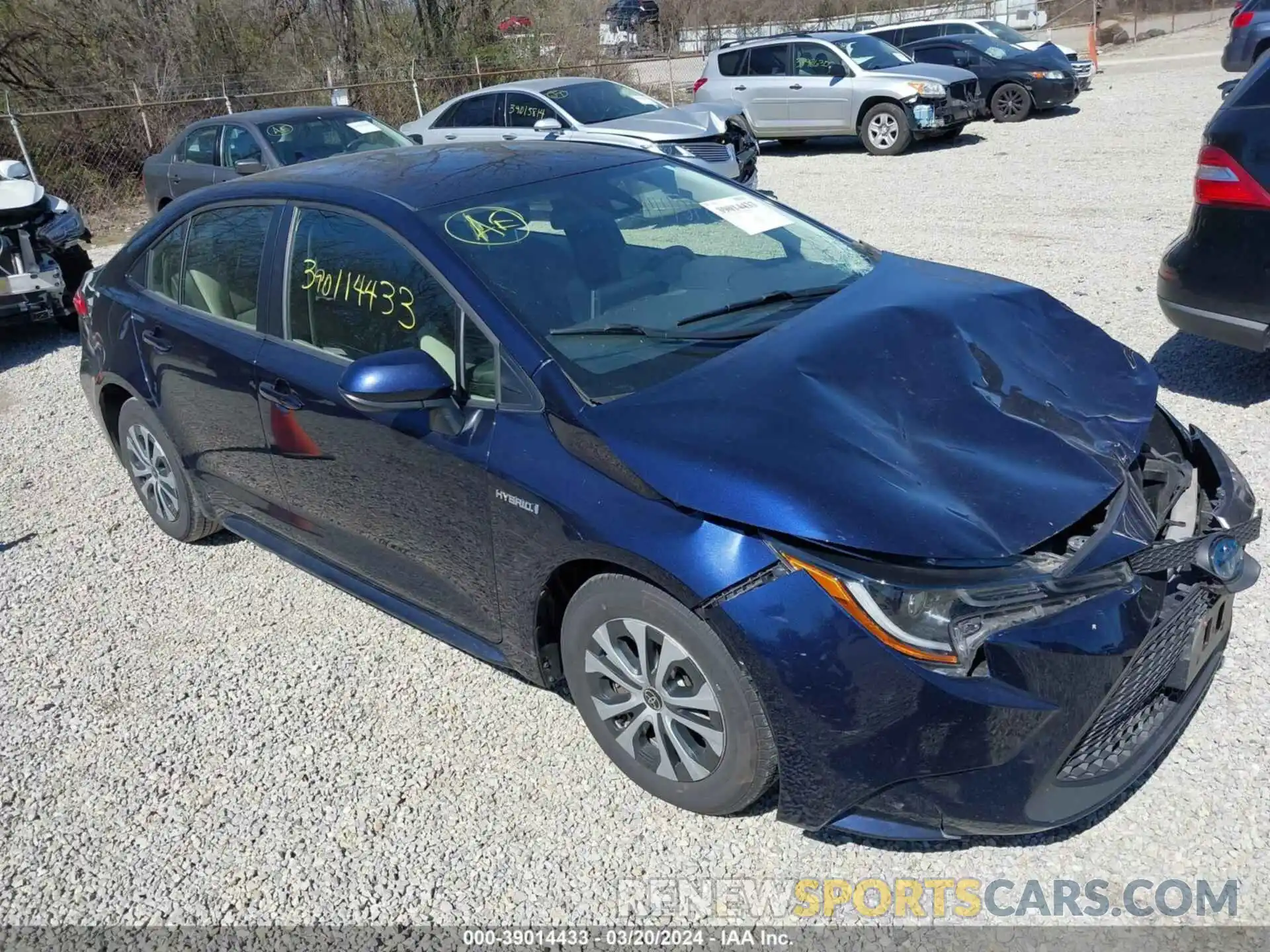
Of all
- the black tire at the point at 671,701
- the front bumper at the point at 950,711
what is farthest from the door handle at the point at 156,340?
the front bumper at the point at 950,711

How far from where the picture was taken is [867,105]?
588 inches

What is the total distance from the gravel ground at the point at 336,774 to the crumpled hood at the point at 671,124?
7.06 metres

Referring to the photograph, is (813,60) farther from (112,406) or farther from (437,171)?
(437,171)

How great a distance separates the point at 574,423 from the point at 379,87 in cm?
1920

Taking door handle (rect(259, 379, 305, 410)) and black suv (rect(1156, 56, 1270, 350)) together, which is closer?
door handle (rect(259, 379, 305, 410))

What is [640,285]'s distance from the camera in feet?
11.0

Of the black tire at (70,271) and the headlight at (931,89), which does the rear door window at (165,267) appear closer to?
the black tire at (70,271)

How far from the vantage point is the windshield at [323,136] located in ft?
34.9

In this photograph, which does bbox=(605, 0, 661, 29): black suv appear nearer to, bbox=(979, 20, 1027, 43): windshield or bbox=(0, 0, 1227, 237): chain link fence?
bbox=(0, 0, 1227, 237): chain link fence

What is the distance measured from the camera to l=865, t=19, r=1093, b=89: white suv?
18.0 m

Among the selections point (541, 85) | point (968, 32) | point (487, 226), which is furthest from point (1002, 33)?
point (487, 226)

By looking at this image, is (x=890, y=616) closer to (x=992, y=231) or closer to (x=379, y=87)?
(x=992, y=231)

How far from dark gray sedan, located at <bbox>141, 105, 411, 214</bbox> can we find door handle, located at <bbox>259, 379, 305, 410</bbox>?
24.5ft

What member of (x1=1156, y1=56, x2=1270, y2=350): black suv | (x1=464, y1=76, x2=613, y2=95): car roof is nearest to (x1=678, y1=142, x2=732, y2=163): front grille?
(x1=464, y1=76, x2=613, y2=95): car roof
